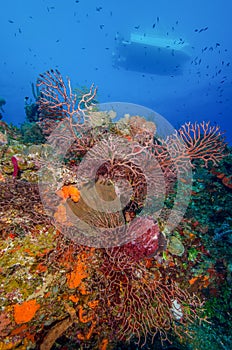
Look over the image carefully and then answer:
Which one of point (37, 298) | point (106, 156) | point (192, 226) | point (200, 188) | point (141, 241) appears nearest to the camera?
point (37, 298)

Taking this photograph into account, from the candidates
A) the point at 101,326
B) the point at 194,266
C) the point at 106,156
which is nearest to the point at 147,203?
the point at 106,156

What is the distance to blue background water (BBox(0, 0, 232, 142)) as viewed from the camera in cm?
7938

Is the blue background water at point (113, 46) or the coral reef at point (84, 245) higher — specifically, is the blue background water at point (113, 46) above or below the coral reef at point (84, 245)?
above

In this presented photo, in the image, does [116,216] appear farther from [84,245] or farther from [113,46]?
[113,46]

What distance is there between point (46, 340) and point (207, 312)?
319cm

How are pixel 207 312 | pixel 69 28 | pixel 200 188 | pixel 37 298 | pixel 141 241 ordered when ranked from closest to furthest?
pixel 37 298 < pixel 141 241 < pixel 207 312 < pixel 200 188 < pixel 69 28

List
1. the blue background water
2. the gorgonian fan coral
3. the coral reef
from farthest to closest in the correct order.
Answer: the blue background water < the gorgonian fan coral < the coral reef

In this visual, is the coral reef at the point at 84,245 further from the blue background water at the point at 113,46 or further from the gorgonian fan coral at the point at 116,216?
the blue background water at the point at 113,46

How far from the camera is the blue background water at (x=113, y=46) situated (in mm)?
79375

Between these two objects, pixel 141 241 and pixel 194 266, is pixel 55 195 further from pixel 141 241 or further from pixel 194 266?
pixel 194 266

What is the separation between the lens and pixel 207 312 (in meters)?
4.02

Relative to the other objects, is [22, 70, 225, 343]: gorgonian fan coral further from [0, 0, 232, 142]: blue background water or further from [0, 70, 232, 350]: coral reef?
[0, 0, 232, 142]: blue background water

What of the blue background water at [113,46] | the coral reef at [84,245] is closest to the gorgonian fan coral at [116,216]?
the coral reef at [84,245]

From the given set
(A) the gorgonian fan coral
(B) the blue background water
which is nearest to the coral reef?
(A) the gorgonian fan coral
